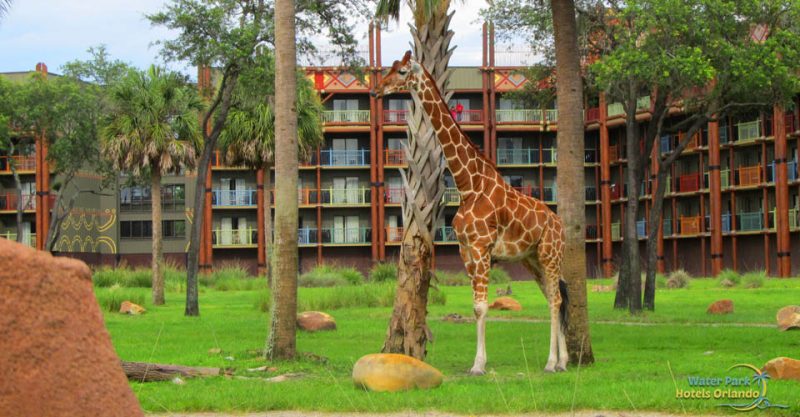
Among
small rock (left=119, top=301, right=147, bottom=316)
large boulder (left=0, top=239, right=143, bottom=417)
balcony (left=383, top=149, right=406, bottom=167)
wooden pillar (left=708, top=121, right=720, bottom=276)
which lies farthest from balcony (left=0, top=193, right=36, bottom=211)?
large boulder (left=0, top=239, right=143, bottom=417)

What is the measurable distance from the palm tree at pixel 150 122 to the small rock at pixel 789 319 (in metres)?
22.6

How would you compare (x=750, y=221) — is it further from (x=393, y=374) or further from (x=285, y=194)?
(x=393, y=374)

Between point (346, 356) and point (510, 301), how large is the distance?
13.9 metres

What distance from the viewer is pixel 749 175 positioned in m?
58.8

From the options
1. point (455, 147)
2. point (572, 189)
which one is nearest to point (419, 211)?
point (455, 147)

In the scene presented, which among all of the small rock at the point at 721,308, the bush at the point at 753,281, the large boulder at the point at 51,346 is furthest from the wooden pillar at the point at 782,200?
the large boulder at the point at 51,346

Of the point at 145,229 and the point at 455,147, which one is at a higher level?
the point at 455,147

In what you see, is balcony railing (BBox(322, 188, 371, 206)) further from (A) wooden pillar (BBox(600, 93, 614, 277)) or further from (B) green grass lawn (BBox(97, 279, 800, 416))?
(B) green grass lawn (BBox(97, 279, 800, 416))

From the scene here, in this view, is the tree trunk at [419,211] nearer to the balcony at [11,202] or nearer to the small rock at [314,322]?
the small rock at [314,322]

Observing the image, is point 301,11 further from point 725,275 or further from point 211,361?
point 725,275

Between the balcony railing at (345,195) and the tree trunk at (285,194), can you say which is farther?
the balcony railing at (345,195)

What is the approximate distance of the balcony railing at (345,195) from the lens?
2721 inches

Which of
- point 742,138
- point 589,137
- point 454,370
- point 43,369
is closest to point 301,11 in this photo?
point 454,370

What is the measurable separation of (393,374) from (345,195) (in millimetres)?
56855
